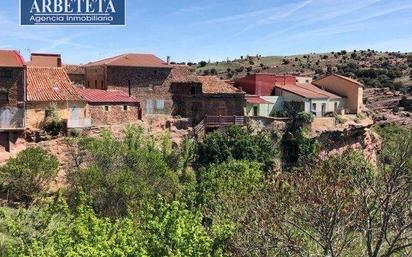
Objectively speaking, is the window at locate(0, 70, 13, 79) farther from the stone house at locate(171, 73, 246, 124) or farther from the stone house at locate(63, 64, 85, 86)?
the stone house at locate(63, 64, 85, 86)

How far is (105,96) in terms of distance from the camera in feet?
154

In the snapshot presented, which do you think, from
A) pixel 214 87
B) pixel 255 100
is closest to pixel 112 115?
pixel 214 87

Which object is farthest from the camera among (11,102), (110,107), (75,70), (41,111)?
(75,70)

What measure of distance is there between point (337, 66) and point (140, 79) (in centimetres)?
6224

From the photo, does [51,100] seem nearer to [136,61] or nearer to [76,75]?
[136,61]

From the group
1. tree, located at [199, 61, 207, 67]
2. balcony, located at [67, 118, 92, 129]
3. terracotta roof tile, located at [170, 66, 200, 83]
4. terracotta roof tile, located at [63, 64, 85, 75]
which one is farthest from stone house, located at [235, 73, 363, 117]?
tree, located at [199, 61, 207, 67]

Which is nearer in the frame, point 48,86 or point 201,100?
point 48,86

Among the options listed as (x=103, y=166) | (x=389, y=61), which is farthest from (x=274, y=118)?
(x=389, y=61)

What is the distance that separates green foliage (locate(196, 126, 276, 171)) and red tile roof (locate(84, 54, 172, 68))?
9.55m

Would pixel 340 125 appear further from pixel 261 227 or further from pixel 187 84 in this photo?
pixel 261 227

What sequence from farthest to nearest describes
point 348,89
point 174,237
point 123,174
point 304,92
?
point 348,89 < point 304,92 < point 123,174 < point 174,237

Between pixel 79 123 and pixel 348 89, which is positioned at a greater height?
pixel 348 89

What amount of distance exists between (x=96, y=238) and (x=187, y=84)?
3486 cm

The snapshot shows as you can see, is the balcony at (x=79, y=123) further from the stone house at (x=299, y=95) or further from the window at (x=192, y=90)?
the stone house at (x=299, y=95)
